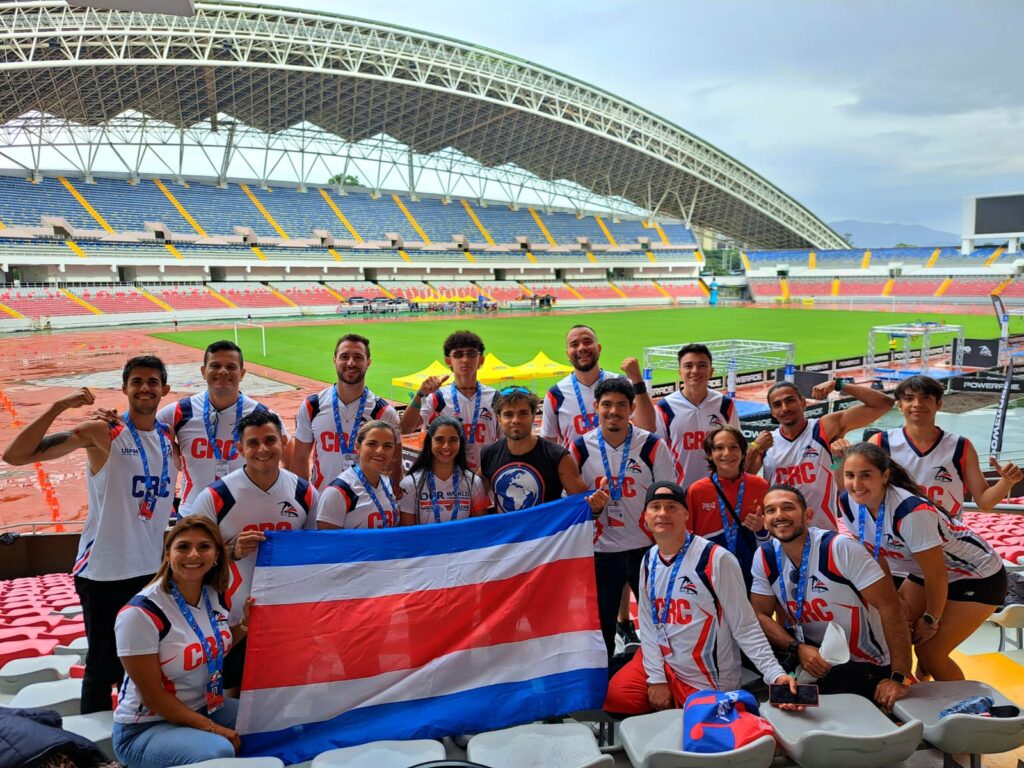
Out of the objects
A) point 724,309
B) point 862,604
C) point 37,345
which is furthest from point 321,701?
point 724,309

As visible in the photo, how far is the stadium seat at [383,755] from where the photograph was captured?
2805 mm

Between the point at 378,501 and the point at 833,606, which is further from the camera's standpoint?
the point at 378,501

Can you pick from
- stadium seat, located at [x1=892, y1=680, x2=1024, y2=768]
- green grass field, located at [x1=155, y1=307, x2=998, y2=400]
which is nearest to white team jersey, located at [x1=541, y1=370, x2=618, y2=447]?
stadium seat, located at [x1=892, y1=680, x2=1024, y2=768]

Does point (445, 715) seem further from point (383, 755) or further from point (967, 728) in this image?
point (967, 728)

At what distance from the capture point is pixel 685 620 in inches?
134

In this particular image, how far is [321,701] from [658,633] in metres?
1.66

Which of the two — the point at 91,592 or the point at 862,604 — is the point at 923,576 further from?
the point at 91,592

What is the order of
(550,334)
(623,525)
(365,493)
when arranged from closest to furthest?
(365,493)
(623,525)
(550,334)

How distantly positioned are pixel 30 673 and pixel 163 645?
62.8 inches

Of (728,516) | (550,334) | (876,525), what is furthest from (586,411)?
(550,334)

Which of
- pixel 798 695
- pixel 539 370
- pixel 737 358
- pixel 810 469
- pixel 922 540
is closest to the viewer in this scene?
pixel 798 695

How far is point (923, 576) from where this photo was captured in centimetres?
374

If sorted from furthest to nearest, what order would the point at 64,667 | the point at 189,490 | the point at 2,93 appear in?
the point at 2,93
the point at 189,490
the point at 64,667

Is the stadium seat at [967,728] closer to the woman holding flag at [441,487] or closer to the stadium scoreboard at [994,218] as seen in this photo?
the woman holding flag at [441,487]
